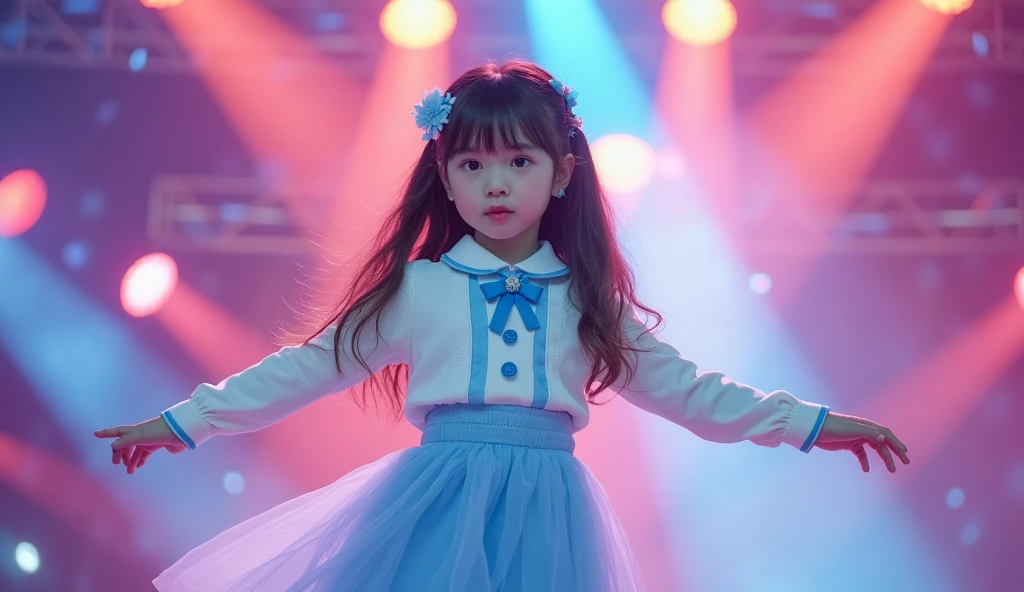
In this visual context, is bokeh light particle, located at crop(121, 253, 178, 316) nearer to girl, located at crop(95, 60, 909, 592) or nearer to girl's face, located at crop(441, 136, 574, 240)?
girl, located at crop(95, 60, 909, 592)

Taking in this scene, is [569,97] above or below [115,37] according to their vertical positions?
below

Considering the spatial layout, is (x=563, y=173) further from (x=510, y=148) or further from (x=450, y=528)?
(x=450, y=528)

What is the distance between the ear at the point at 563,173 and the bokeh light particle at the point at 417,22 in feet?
8.41

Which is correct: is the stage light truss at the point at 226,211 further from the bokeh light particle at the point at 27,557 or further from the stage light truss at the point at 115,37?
the bokeh light particle at the point at 27,557

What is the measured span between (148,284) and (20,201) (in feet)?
1.93

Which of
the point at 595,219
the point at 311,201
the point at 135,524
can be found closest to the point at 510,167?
the point at 595,219

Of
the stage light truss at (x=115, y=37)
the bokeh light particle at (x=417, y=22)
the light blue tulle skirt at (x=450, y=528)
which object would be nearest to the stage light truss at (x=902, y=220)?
the bokeh light particle at (x=417, y=22)

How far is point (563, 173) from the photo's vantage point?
175 centimetres

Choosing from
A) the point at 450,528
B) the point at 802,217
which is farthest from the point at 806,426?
the point at 802,217

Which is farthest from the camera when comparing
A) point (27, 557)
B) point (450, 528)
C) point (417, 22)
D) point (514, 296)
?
point (417, 22)

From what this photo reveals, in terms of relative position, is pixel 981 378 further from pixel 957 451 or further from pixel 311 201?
pixel 311 201

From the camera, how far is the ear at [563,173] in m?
1.73

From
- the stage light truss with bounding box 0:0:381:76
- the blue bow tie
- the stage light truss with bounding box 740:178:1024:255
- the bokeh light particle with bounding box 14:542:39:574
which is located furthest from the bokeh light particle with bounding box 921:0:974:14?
the bokeh light particle with bounding box 14:542:39:574

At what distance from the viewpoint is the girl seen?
1.45m
